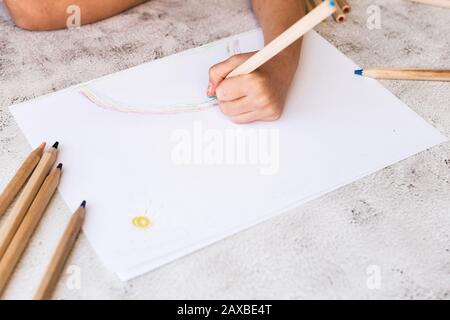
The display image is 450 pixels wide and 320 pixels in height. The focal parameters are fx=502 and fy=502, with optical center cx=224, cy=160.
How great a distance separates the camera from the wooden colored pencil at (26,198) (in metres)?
0.40

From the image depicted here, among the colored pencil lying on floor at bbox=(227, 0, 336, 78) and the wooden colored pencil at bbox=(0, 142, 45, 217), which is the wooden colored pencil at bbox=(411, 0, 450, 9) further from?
the wooden colored pencil at bbox=(0, 142, 45, 217)

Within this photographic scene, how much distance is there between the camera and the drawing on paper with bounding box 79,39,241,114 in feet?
1.76

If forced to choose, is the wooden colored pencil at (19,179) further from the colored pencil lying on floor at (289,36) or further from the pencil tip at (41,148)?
the colored pencil lying on floor at (289,36)

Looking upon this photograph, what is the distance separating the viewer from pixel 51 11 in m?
0.62

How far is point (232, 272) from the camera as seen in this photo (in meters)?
0.41

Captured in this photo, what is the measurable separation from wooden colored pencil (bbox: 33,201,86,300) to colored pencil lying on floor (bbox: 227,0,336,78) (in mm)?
203

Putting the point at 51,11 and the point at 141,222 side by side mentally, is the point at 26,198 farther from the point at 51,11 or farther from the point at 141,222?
the point at 51,11

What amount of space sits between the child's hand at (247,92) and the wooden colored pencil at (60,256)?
0.18 metres

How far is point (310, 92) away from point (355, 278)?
0.24 m

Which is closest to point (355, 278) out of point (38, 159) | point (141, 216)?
point (141, 216)

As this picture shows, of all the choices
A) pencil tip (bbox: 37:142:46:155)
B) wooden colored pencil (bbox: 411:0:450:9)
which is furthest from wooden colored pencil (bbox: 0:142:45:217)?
wooden colored pencil (bbox: 411:0:450:9)

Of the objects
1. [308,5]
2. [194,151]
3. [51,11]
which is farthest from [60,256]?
[308,5]

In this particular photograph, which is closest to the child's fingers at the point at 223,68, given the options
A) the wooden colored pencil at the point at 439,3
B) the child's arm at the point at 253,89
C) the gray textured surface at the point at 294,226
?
the child's arm at the point at 253,89
